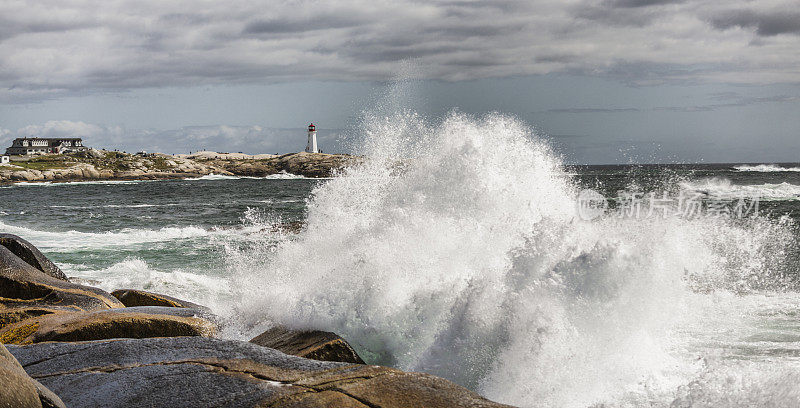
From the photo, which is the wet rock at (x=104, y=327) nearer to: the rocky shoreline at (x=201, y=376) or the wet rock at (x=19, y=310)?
the rocky shoreline at (x=201, y=376)

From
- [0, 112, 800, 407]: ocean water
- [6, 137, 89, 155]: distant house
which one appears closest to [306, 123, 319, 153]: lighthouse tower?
[6, 137, 89, 155]: distant house

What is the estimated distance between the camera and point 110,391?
14.4ft

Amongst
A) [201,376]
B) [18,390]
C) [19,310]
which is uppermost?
[18,390]

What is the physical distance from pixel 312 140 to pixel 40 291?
111m

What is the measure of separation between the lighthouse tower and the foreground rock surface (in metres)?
115

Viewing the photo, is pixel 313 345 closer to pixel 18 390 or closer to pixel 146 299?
pixel 18 390

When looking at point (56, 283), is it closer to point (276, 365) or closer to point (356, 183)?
point (276, 365)

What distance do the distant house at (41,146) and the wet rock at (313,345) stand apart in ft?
472

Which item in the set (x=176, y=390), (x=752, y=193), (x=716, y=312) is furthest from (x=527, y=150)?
(x=752, y=193)

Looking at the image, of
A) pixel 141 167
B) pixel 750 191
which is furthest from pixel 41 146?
pixel 750 191

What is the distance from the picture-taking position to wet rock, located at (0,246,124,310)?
8719mm

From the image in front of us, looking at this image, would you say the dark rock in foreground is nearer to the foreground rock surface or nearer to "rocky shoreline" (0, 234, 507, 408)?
"rocky shoreline" (0, 234, 507, 408)

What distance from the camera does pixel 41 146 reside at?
13975 cm

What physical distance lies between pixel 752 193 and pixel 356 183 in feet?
123
